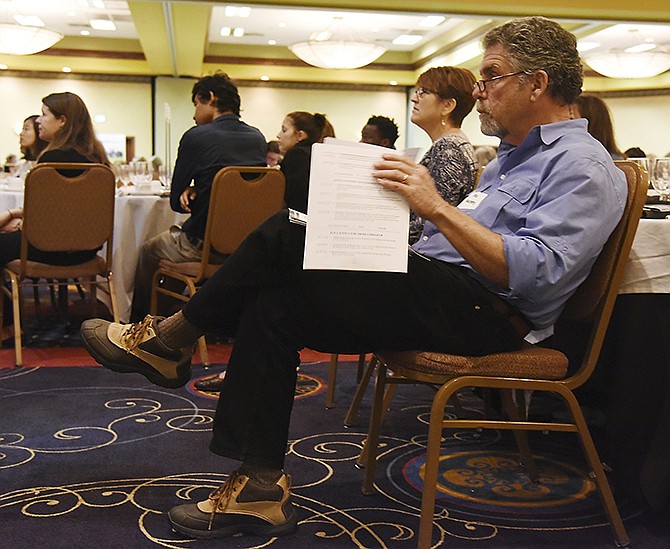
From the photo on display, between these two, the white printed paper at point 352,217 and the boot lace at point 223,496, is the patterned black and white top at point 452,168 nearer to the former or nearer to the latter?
the white printed paper at point 352,217

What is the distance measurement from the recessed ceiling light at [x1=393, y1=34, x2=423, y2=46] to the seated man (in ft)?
37.3

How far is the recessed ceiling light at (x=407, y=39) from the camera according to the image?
42.1 ft

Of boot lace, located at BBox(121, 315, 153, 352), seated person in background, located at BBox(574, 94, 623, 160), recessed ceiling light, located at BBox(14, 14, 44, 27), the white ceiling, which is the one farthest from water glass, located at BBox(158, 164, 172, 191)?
recessed ceiling light, located at BBox(14, 14, 44, 27)

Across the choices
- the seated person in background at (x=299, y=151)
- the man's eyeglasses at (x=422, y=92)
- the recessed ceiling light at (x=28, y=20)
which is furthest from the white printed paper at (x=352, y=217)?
the recessed ceiling light at (x=28, y=20)

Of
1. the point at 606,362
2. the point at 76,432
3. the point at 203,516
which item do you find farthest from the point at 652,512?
the point at 76,432

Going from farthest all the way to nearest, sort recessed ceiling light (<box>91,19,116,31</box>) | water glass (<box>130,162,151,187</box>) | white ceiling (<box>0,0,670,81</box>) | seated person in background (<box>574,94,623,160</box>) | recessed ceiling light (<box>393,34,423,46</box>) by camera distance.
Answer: recessed ceiling light (<box>393,34,423,46</box>) → recessed ceiling light (<box>91,19,116,31</box>) → white ceiling (<box>0,0,670,81</box>) → water glass (<box>130,162,151,187</box>) → seated person in background (<box>574,94,623,160</box>)

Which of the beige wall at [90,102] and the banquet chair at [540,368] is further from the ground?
the beige wall at [90,102]

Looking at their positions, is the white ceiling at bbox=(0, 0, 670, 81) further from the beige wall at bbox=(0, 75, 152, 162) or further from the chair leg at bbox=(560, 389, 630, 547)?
the chair leg at bbox=(560, 389, 630, 547)

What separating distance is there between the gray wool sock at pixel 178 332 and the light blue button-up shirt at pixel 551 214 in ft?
2.01

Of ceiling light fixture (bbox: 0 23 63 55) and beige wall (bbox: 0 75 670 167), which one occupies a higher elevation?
ceiling light fixture (bbox: 0 23 63 55)

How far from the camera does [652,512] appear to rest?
1989 millimetres

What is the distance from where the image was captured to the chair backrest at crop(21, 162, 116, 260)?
11.2 feet

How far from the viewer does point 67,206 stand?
3512mm

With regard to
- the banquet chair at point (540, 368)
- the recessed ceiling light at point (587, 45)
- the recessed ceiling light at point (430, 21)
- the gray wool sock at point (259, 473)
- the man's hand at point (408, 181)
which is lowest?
the gray wool sock at point (259, 473)
